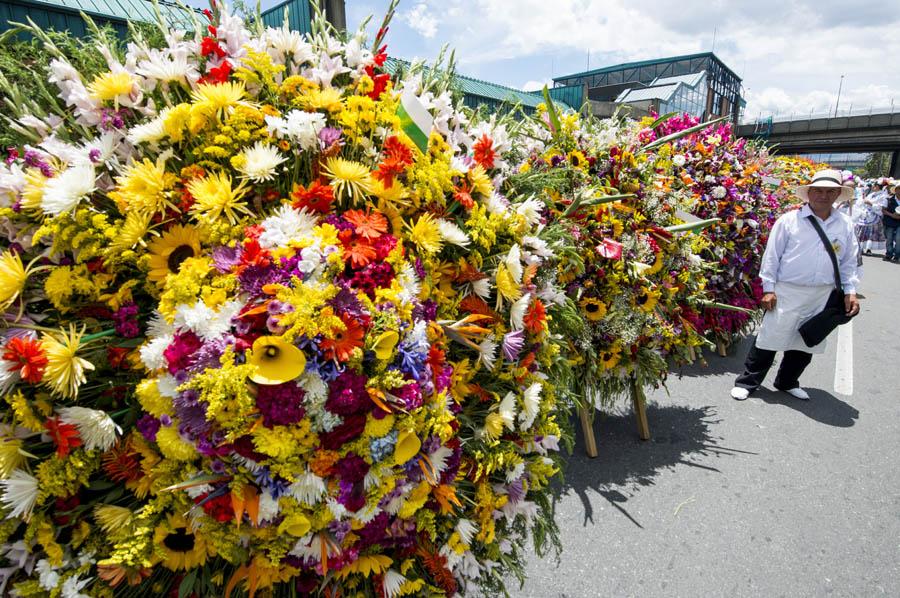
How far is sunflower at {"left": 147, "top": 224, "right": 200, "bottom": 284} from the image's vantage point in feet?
3.49

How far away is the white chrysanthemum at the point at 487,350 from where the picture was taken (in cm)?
132

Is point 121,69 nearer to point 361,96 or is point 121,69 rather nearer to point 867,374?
point 361,96

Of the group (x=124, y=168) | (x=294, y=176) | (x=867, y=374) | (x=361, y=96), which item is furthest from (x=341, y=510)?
(x=867, y=374)

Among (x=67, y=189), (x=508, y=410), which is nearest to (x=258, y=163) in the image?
(x=67, y=189)

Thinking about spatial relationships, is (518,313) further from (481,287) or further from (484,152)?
(484,152)

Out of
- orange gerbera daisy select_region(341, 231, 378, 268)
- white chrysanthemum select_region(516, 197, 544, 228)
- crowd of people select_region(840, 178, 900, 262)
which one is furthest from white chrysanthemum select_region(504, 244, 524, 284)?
crowd of people select_region(840, 178, 900, 262)

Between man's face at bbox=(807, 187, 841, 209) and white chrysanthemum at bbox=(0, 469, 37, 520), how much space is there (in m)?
4.40

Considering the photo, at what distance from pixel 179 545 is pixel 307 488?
0.33 metres

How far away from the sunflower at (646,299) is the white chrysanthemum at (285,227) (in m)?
2.08

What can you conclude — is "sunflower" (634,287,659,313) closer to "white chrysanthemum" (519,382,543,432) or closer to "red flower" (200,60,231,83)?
"white chrysanthemum" (519,382,543,432)

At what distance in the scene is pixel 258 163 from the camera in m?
1.11

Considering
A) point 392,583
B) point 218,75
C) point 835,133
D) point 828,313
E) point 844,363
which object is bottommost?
point 844,363

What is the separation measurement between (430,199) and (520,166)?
1405 mm

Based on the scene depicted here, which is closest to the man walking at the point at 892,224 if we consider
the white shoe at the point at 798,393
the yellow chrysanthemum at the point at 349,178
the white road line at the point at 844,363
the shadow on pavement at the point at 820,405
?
the white road line at the point at 844,363
